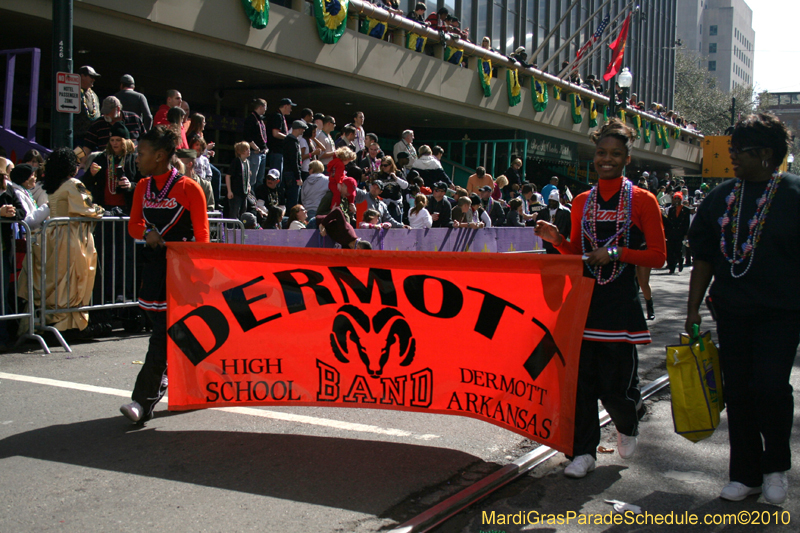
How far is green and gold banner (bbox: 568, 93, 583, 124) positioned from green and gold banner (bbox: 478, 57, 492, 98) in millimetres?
7286

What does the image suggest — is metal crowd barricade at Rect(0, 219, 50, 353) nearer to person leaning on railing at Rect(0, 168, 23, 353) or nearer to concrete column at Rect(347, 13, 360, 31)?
person leaning on railing at Rect(0, 168, 23, 353)

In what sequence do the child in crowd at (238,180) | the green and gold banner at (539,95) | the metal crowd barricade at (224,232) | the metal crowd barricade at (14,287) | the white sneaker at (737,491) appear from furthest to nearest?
1. the green and gold banner at (539,95)
2. the child in crowd at (238,180)
3. the metal crowd barricade at (224,232)
4. the metal crowd barricade at (14,287)
5. the white sneaker at (737,491)

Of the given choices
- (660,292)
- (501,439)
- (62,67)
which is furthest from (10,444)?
(660,292)

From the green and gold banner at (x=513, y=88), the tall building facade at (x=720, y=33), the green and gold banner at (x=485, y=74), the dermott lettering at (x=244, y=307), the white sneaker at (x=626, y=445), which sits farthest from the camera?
the tall building facade at (x=720, y=33)

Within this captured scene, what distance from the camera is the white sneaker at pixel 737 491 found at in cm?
385

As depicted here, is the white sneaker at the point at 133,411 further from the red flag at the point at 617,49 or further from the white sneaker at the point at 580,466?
the red flag at the point at 617,49

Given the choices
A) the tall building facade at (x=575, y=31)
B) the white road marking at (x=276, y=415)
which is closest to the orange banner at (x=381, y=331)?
the white road marking at (x=276, y=415)

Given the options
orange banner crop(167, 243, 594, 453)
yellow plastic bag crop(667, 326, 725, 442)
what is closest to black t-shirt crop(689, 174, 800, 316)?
→ yellow plastic bag crop(667, 326, 725, 442)

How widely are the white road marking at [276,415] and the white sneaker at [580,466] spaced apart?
1.01 metres

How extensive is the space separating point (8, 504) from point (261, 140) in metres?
9.48

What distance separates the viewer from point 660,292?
14.8 m

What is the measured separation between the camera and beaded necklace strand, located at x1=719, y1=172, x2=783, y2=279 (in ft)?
12.5

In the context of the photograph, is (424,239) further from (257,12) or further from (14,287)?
(14,287)

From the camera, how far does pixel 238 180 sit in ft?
38.1
